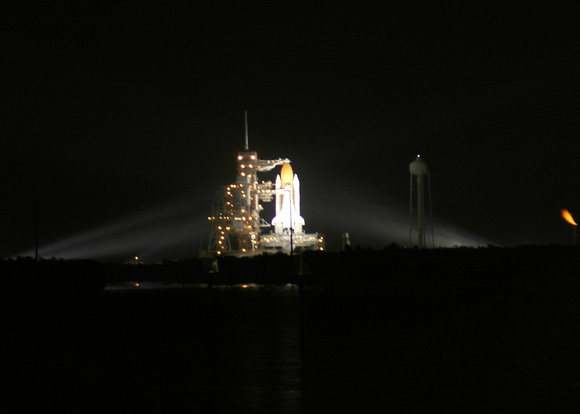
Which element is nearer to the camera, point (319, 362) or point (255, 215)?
point (319, 362)

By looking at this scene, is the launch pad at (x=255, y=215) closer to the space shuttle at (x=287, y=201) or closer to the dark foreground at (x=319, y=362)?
the space shuttle at (x=287, y=201)

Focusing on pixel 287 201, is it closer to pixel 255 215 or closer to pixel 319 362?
pixel 255 215

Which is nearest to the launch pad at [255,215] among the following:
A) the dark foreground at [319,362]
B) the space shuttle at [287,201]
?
the space shuttle at [287,201]

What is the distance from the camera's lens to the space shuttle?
8269 centimetres

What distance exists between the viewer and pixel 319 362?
11492 mm

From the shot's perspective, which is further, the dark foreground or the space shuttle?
the space shuttle

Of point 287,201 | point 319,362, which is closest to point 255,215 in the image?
point 287,201

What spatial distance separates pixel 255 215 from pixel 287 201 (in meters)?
3.80

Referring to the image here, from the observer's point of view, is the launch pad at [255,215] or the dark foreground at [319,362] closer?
the dark foreground at [319,362]

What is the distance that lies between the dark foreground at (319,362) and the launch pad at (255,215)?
61751mm

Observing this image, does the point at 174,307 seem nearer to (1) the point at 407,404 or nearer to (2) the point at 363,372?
(2) the point at 363,372

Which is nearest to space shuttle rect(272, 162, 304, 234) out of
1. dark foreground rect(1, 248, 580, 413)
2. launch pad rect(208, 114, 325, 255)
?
launch pad rect(208, 114, 325, 255)

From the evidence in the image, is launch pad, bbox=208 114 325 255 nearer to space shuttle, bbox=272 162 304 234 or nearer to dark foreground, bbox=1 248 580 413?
space shuttle, bbox=272 162 304 234

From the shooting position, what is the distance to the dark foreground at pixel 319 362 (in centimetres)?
847
